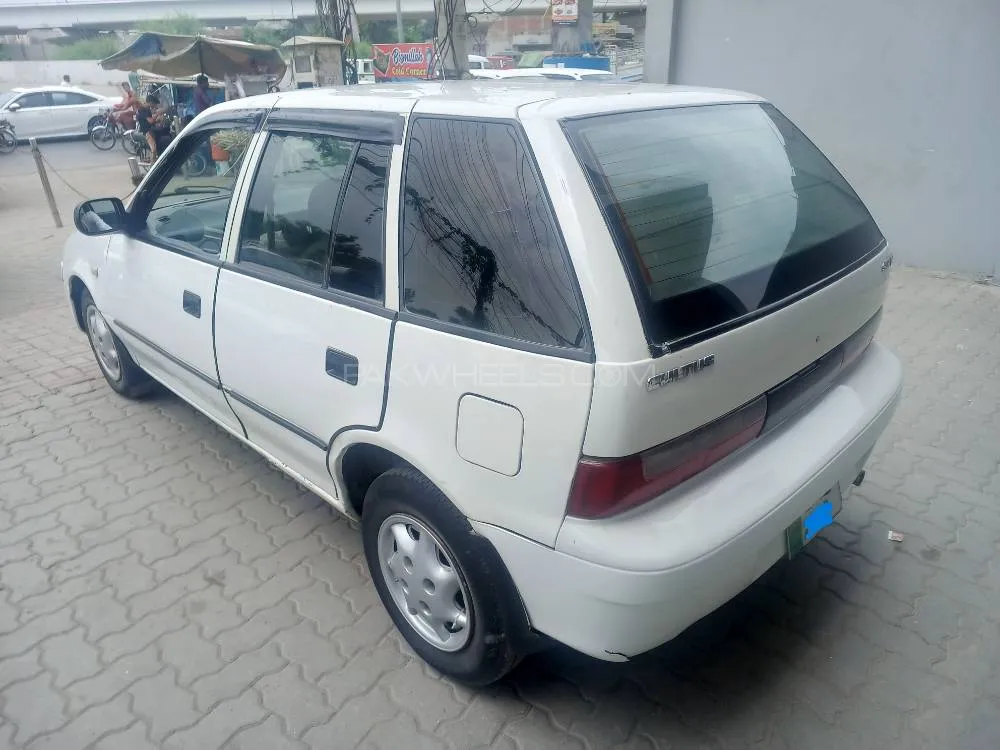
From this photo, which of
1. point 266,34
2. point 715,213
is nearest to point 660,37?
point 715,213

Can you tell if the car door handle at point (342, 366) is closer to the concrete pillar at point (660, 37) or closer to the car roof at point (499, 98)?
the car roof at point (499, 98)

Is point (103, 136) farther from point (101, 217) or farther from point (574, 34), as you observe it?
point (101, 217)

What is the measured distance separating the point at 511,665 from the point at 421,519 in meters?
0.50

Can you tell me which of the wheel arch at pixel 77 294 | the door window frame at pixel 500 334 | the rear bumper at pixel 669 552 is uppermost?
the door window frame at pixel 500 334

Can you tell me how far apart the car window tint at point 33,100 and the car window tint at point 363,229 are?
21400mm

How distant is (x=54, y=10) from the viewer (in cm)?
5031

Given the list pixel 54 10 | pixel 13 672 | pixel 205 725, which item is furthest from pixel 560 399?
pixel 54 10

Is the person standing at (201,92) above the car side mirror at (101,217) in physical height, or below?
below

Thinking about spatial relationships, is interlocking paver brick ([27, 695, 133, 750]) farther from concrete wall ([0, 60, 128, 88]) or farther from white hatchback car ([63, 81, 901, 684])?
concrete wall ([0, 60, 128, 88])

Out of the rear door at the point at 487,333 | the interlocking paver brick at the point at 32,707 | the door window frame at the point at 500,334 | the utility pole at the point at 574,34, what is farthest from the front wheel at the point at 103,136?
the rear door at the point at 487,333

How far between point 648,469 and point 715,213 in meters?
0.79

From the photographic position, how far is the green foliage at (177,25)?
47.1 meters

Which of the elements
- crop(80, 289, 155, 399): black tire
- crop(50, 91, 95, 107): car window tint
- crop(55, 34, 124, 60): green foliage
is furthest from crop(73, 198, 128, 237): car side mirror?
crop(55, 34, 124, 60): green foliage

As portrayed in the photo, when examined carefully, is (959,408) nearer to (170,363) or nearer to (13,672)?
(170,363)
